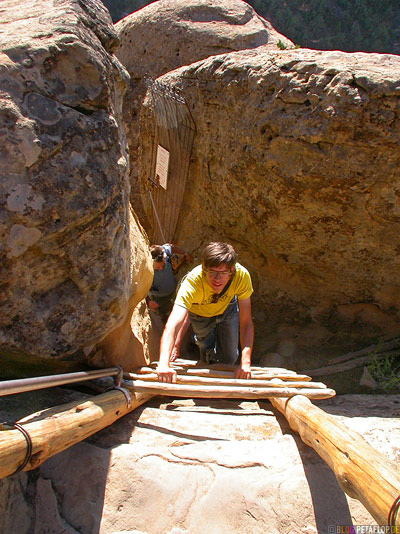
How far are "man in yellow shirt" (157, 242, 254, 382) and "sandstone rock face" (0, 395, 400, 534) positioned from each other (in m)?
0.36

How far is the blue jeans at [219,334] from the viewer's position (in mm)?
3006

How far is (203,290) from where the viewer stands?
260cm

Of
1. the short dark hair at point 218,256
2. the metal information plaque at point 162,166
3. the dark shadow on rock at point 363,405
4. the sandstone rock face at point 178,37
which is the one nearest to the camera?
the short dark hair at point 218,256

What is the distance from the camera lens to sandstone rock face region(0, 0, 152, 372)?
181 cm

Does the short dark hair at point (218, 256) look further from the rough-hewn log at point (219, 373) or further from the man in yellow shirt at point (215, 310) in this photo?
the rough-hewn log at point (219, 373)

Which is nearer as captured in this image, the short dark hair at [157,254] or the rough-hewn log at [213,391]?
the rough-hewn log at [213,391]

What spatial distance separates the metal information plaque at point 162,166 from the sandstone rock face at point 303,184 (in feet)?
0.77

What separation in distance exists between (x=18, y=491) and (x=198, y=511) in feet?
2.41

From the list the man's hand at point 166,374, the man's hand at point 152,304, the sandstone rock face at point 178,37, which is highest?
the sandstone rock face at point 178,37

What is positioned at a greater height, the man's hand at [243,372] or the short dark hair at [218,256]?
the short dark hair at [218,256]

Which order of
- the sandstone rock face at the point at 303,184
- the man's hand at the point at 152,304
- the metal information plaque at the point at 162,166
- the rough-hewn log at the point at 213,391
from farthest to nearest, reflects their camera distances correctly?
the metal information plaque at the point at 162,166 → the man's hand at the point at 152,304 → the sandstone rock face at the point at 303,184 → the rough-hewn log at the point at 213,391

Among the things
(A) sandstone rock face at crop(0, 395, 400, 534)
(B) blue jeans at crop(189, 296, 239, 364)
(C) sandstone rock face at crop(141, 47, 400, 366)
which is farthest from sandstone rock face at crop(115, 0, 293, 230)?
(A) sandstone rock face at crop(0, 395, 400, 534)

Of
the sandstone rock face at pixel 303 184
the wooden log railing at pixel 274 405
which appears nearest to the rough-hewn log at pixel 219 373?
the wooden log railing at pixel 274 405

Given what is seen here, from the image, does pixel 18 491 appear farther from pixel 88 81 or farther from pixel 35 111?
pixel 88 81
